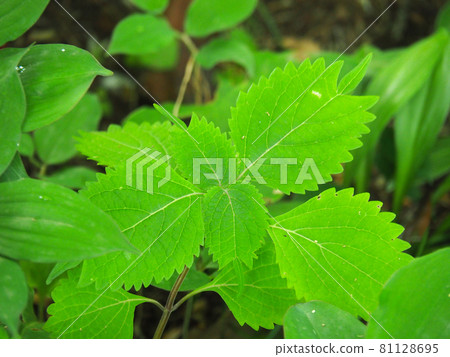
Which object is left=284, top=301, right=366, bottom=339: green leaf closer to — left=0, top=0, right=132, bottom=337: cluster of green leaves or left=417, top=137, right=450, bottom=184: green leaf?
left=0, top=0, right=132, bottom=337: cluster of green leaves

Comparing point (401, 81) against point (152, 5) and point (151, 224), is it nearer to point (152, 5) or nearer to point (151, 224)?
point (152, 5)

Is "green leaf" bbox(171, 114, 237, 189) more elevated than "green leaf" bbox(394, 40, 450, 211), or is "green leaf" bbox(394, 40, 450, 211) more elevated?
"green leaf" bbox(171, 114, 237, 189)

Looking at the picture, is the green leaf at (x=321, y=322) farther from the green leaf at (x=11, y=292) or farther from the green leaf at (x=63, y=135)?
the green leaf at (x=63, y=135)

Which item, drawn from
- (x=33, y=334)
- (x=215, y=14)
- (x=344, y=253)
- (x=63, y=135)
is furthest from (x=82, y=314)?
(x=215, y=14)

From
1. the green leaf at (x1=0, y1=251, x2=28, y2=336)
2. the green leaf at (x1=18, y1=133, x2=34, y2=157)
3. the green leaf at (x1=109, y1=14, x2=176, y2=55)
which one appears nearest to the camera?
the green leaf at (x1=0, y1=251, x2=28, y2=336)

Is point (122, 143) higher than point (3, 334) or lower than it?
higher

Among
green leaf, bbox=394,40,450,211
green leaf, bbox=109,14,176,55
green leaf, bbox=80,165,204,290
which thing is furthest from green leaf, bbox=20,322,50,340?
green leaf, bbox=394,40,450,211
